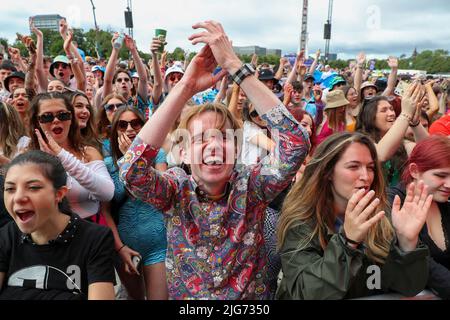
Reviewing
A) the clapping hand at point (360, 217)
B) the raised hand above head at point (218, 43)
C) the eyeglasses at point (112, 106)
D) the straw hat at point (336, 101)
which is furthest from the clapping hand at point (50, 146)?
the straw hat at point (336, 101)

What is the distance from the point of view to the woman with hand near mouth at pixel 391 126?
266 cm

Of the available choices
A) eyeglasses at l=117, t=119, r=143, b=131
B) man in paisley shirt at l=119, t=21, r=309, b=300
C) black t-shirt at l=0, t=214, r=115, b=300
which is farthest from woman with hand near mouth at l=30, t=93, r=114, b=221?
man in paisley shirt at l=119, t=21, r=309, b=300

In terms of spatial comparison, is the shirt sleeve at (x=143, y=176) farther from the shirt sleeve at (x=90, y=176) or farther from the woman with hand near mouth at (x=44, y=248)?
the shirt sleeve at (x=90, y=176)

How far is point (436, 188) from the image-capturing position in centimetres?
198

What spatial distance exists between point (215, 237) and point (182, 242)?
0.52ft

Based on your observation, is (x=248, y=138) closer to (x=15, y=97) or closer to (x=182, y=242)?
(x=182, y=242)

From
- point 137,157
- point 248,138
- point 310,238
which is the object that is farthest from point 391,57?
point 137,157

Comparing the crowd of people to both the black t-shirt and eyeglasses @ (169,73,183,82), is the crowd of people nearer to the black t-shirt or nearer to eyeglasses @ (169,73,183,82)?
the black t-shirt

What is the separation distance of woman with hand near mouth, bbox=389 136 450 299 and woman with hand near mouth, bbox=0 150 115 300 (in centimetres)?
152

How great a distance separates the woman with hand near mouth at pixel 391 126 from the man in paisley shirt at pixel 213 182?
4.73ft

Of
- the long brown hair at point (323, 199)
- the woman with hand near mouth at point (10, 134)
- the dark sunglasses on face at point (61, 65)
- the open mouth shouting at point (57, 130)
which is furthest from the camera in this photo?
the dark sunglasses on face at point (61, 65)

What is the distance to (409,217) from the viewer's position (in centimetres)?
151

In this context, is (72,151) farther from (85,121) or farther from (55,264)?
(55,264)

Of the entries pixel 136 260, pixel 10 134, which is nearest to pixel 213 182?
pixel 136 260
